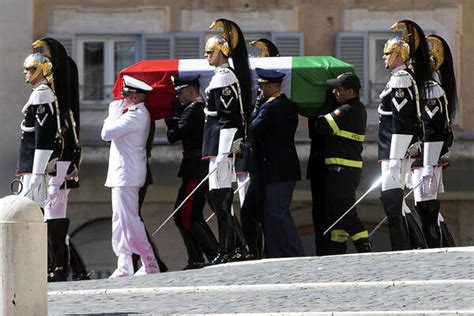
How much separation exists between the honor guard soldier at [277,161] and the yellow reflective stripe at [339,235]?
0.33 meters

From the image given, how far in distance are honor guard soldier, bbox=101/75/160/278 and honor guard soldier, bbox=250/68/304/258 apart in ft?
3.28

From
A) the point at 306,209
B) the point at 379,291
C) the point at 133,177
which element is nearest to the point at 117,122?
the point at 133,177

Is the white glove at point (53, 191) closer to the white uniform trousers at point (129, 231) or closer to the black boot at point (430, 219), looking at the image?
the white uniform trousers at point (129, 231)

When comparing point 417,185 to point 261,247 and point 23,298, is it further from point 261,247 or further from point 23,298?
point 23,298

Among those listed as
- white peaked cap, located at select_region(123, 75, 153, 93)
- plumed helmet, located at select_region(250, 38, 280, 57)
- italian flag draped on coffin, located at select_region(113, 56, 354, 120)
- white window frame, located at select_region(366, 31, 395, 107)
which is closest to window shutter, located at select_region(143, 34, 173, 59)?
white window frame, located at select_region(366, 31, 395, 107)

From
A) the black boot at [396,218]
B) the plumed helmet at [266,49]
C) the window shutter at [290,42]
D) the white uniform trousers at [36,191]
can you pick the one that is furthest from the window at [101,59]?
the black boot at [396,218]

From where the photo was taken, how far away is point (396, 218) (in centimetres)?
1941

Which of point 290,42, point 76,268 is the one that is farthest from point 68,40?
point 76,268

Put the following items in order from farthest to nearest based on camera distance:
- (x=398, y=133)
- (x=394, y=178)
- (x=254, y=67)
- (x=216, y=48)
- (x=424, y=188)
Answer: (x=254, y=67)
(x=424, y=188)
(x=394, y=178)
(x=398, y=133)
(x=216, y=48)

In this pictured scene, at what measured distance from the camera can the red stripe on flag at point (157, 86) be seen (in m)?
20.0

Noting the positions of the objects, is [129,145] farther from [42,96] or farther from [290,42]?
[290,42]

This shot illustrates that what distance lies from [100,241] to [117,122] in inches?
352

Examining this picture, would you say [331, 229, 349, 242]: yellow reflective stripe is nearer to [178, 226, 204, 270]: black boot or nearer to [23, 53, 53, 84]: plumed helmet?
[178, 226, 204, 270]: black boot

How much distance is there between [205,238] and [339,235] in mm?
1184
